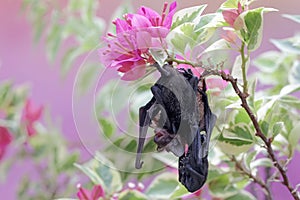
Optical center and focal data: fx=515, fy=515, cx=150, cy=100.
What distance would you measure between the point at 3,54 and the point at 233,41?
4.60 feet

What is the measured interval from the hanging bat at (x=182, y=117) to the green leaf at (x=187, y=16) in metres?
0.07

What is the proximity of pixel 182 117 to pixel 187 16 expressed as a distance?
12 cm

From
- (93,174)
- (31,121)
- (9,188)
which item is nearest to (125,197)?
(93,174)

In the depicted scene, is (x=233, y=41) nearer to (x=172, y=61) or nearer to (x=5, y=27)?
(x=172, y=61)

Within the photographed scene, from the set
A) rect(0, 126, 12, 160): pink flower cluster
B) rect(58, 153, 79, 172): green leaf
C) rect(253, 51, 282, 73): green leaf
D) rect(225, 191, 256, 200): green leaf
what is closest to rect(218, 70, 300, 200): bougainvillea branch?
rect(225, 191, 256, 200): green leaf

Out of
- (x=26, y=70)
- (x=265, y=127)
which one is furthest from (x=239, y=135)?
(x=26, y=70)

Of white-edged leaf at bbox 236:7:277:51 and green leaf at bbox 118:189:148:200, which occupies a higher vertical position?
white-edged leaf at bbox 236:7:277:51

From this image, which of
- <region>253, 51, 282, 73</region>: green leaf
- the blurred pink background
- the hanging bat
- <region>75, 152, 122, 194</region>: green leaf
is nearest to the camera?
the hanging bat

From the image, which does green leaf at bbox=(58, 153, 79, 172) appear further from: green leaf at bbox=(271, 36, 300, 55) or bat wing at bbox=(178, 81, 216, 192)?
bat wing at bbox=(178, 81, 216, 192)

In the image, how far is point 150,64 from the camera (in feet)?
1.31

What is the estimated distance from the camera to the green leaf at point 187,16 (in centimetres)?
45

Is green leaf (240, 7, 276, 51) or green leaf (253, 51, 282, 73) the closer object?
green leaf (240, 7, 276, 51)

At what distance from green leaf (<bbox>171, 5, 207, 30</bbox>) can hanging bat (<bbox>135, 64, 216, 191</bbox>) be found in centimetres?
7

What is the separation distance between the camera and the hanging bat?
379 millimetres
